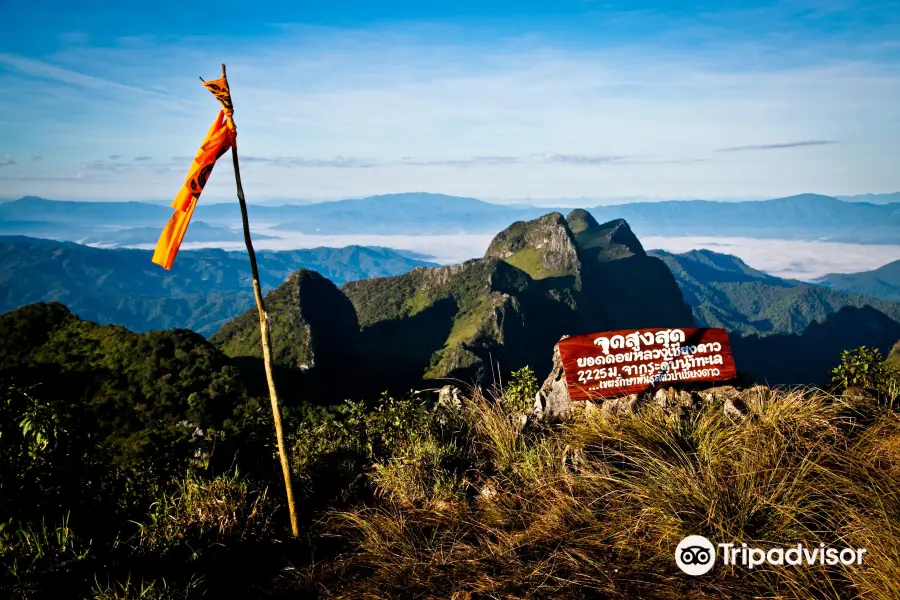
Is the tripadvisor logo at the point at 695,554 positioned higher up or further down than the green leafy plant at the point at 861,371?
further down

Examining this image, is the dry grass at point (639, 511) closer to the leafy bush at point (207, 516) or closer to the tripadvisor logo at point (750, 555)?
the tripadvisor logo at point (750, 555)

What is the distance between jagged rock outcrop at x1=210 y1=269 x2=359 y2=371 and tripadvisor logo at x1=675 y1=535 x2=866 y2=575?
94.6 meters

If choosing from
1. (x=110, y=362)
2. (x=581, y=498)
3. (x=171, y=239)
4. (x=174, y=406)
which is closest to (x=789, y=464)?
(x=581, y=498)

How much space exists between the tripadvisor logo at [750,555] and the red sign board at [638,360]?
4.47 meters

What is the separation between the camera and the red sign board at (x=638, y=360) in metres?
9.94

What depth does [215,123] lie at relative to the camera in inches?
216

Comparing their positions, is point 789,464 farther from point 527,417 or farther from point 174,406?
point 174,406

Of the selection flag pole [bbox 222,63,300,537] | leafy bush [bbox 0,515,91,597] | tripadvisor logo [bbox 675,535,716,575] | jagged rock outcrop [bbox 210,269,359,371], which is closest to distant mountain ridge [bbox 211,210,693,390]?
jagged rock outcrop [bbox 210,269,359,371]

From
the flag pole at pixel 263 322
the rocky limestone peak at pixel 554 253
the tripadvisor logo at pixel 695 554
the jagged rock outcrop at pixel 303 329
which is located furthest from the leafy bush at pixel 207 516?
the rocky limestone peak at pixel 554 253

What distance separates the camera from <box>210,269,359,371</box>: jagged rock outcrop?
10238 centimetres

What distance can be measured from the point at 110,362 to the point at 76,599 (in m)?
49.5

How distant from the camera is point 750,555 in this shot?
204 inches

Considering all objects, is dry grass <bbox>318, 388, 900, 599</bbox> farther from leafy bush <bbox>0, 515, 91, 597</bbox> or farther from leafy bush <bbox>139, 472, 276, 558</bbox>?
leafy bush <bbox>0, 515, 91, 597</bbox>

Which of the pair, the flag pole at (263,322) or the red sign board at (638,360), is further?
the red sign board at (638,360)
